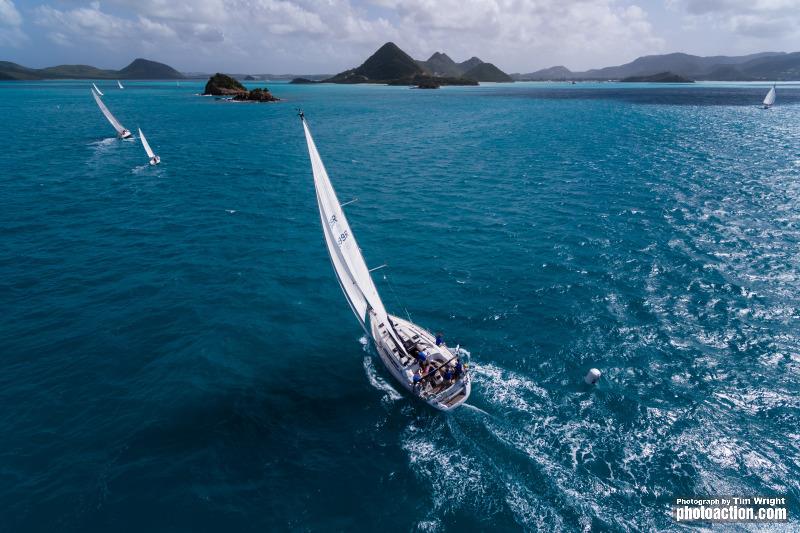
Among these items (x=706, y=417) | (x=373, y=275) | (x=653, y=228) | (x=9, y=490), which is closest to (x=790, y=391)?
(x=706, y=417)

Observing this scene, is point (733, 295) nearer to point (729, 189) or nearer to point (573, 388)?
point (573, 388)

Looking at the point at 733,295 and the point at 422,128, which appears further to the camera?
the point at 422,128

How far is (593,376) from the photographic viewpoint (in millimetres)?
26719

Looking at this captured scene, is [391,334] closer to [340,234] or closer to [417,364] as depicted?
[417,364]

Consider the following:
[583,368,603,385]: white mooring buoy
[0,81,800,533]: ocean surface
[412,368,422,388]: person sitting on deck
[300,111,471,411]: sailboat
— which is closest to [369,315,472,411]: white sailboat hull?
[300,111,471,411]: sailboat

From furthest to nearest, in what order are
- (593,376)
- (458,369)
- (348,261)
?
(348,261), (593,376), (458,369)

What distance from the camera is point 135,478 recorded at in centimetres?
2186

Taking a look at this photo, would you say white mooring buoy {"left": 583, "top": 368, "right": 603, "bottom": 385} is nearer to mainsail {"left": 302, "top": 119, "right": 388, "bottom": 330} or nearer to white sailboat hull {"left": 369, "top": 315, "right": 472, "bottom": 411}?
white sailboat hull {"left": 369, "top": 315, "right": 472, "bottom": 411}

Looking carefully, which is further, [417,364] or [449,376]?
[417,364]

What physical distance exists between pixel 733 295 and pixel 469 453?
99.7 ft

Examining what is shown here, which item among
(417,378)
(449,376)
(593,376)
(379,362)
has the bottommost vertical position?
(379,362)

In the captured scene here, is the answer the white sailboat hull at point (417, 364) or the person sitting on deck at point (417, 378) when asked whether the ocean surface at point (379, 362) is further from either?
the person sitting on deck at point (417, 378)

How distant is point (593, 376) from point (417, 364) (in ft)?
39.3

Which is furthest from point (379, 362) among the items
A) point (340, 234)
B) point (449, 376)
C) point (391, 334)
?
point (340, 234)
